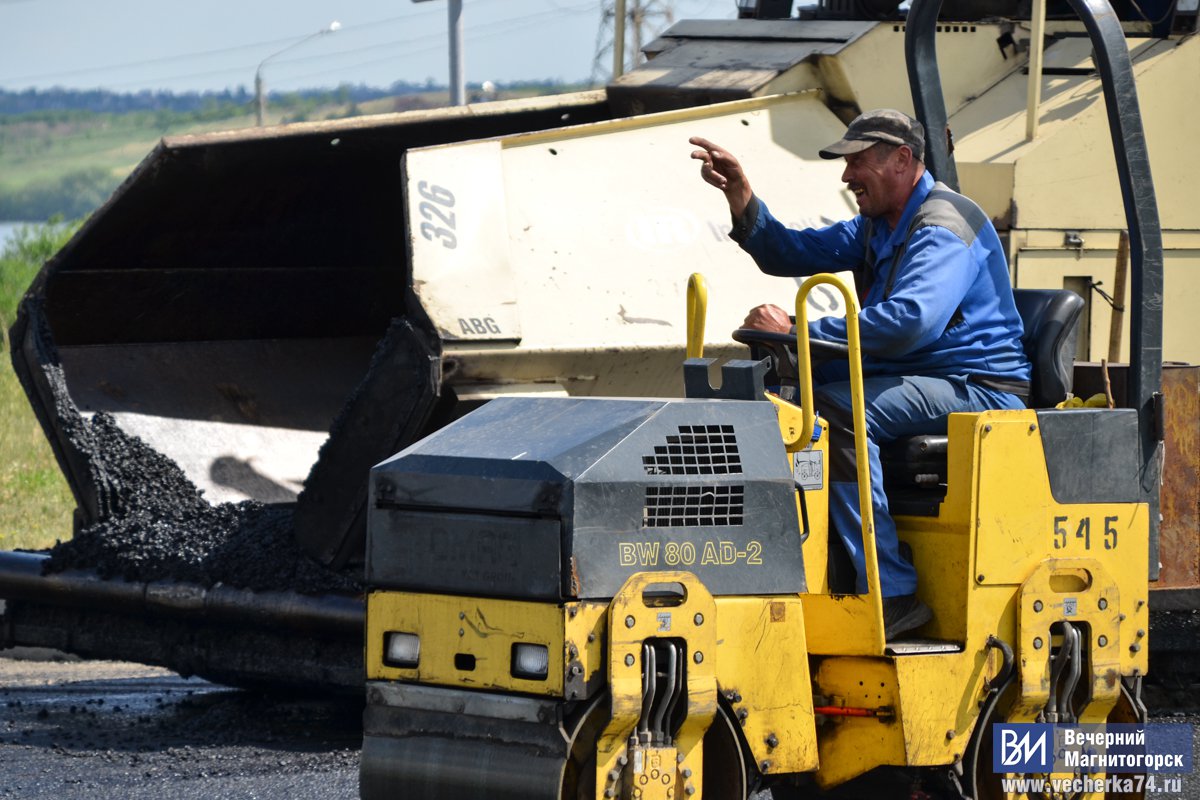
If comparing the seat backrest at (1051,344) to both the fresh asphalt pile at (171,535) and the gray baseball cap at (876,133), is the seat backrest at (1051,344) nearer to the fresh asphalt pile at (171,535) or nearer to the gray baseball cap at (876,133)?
the gray baseball cap at (876,133)

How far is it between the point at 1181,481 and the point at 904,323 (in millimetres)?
2049

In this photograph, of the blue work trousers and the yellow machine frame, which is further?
the blue work trousers

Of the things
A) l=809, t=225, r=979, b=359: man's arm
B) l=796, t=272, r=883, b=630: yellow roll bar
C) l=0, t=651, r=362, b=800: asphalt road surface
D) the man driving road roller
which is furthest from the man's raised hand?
l=0, t=651, r=362, b=800: asphalt road surface

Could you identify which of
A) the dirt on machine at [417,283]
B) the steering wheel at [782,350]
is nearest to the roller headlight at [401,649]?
the steering wheel at [782,350]

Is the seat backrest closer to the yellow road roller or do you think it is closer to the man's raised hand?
the yellow road roller

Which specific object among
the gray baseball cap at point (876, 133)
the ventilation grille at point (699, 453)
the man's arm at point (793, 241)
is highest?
the gray baseball cap at point (876, 133)

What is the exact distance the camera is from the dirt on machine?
591cm

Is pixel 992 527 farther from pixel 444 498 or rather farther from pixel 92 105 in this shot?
pixel 92 105

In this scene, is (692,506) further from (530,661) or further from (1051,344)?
(1051,344)

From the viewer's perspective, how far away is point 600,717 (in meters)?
3.41

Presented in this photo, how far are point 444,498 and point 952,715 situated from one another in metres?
1.25

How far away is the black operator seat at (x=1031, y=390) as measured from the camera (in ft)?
13.5

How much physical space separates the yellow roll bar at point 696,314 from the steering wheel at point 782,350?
95mm

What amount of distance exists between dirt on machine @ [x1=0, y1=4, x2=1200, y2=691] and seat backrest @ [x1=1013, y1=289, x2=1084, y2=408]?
0.48 metres
